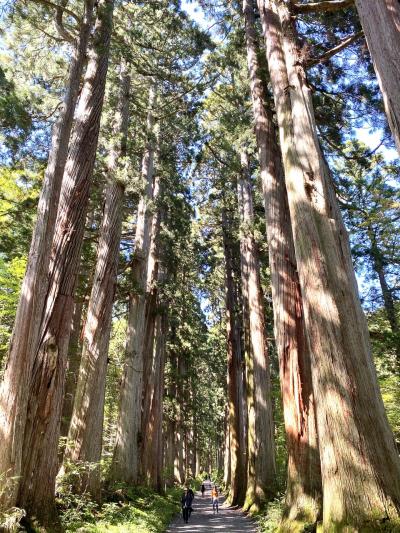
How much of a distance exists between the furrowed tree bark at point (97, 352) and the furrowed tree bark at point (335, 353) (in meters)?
5.96

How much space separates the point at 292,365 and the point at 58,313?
3.66 metres

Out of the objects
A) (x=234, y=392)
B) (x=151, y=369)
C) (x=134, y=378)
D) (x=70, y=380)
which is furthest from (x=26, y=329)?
(x=234, y=392)

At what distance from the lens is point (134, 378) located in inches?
508

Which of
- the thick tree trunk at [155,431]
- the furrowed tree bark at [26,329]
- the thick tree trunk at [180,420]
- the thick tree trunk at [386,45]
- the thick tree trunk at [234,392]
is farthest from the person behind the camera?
the thick tree trunk at [180,420]

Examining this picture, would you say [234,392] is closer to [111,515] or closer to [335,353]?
[111,515]

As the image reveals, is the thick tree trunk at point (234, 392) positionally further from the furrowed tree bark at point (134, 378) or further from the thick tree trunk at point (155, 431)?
the furrowed tree bark at point (134, 378)

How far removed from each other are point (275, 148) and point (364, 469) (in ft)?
21.5

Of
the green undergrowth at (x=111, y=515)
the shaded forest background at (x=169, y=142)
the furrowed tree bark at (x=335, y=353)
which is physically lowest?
the green undergrowth at (x=111, y=515)

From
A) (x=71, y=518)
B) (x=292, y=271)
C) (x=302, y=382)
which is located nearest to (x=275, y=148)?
(x=292, y=271)

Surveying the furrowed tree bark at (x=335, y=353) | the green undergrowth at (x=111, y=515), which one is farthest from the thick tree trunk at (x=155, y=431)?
the furrowed tree bark at (x=335, y=353)

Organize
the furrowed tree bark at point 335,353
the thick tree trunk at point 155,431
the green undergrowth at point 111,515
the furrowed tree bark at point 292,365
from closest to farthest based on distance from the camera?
the furrowed tree bark at point 335,353 → the furrowed tree bark at point 292,365 → the green undergrowth at point 111,515 → the thick tree trunk at point 155,431

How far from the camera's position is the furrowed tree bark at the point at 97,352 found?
8.60 metres

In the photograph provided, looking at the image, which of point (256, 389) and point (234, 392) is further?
point (234, 392)

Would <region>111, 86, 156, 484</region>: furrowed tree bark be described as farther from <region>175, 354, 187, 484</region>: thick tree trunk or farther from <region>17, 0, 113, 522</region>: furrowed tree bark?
<region>175, 354, 187, 484</region>: thick tree trunk
